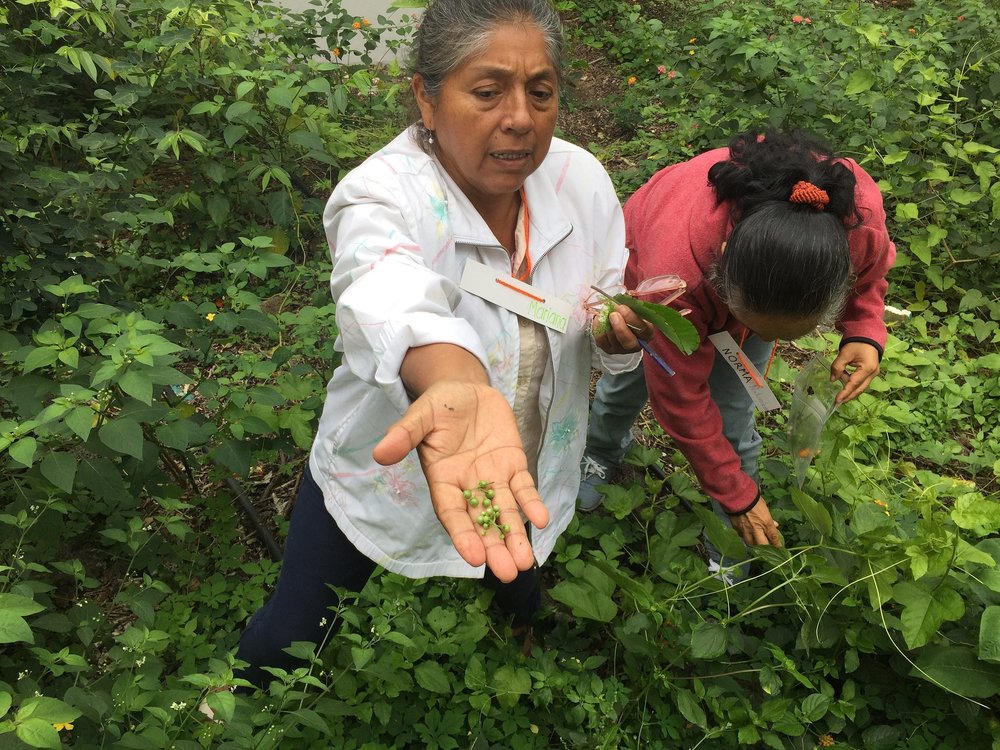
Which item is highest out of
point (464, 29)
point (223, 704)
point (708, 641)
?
point (464, 29)

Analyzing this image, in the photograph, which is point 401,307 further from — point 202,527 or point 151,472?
point 202,527

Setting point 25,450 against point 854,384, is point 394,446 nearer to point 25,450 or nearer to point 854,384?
point 25,450

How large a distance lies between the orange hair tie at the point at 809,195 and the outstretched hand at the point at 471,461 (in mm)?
901

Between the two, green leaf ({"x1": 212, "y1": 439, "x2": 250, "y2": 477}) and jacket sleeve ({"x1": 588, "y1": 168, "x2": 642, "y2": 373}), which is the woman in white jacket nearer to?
jacket sleeve ({"x1": 588, "y1": 168, "x2": 642, "y2": 373})

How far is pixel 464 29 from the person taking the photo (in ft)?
4.50

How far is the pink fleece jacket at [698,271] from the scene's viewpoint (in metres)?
1.79

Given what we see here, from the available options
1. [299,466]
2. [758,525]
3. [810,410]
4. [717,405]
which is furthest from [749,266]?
[299,466]

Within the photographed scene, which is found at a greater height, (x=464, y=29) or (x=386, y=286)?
(x=464, y=29)

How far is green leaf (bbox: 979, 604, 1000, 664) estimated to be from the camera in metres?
1.55

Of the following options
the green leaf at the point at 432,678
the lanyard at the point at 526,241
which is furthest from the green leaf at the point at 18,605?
the lanyard at the point at 526,241

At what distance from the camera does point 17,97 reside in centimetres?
288

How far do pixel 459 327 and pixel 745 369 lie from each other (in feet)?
3.36

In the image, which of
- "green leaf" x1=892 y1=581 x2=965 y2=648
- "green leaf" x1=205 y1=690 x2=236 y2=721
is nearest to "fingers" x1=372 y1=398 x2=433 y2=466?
"green leaf" x1=205 y1=690 x2=236 y2=721

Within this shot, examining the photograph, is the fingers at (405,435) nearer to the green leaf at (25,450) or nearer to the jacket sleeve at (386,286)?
the jacket sleeve at (386,286)
